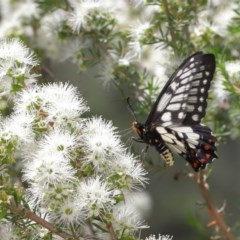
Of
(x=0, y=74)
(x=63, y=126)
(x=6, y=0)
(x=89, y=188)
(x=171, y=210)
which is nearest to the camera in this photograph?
(x=89, y=188)

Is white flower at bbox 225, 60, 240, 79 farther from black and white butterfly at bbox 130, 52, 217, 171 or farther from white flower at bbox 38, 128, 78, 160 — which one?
white flower at bbox 38, 128, 78, 160

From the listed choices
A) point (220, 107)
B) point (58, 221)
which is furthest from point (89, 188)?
point (220, 107)

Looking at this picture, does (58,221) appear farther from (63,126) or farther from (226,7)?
(226,7)

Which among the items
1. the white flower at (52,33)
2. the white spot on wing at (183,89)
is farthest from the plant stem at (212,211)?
the white flower at (52,33)

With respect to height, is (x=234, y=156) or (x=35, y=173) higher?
(x=234, y=156)

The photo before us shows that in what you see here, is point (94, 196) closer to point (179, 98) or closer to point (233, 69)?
point (179, 98)

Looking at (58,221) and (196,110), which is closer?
(58,221)

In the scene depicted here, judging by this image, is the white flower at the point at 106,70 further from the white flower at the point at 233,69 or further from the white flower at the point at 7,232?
the white flower at the point at 7,232
